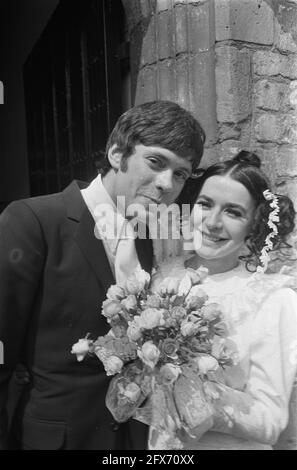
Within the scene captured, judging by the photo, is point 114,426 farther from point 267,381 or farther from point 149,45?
point 149,45

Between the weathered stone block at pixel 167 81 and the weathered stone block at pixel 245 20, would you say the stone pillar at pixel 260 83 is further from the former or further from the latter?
the weathered stone block at pixel 167 81

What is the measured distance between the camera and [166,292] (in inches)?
67.1

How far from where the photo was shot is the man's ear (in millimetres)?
1899

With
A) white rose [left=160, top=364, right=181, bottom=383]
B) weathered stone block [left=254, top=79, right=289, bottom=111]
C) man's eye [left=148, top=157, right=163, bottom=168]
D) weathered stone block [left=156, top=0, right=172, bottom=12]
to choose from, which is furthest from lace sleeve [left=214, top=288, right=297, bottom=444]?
weathered stone block [left=156, top=0, right=172, bottom=12]

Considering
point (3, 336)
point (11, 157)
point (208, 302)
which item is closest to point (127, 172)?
point (208, 302)

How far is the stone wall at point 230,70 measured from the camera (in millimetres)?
2312

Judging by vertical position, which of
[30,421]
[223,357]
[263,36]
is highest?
[263,36]

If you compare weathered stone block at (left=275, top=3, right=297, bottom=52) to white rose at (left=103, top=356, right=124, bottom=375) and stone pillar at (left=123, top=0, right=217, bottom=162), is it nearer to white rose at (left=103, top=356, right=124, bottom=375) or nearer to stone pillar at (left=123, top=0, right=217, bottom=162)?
stone pillar at (left=123, top=0, right=217, bottom=162)

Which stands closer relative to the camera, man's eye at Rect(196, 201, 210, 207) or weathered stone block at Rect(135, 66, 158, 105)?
man's eye at Rect(196, 201, 210, 207)

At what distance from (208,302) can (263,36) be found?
3.93ft

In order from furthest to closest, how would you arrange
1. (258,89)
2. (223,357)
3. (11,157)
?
(11,157)
(258,89)
(223,357)

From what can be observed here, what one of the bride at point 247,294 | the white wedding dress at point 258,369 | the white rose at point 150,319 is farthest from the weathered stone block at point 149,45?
the white rose at point 150,319

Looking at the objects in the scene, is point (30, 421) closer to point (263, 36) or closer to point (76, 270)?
point (76, 270)

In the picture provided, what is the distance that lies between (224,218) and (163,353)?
1.69 ft
